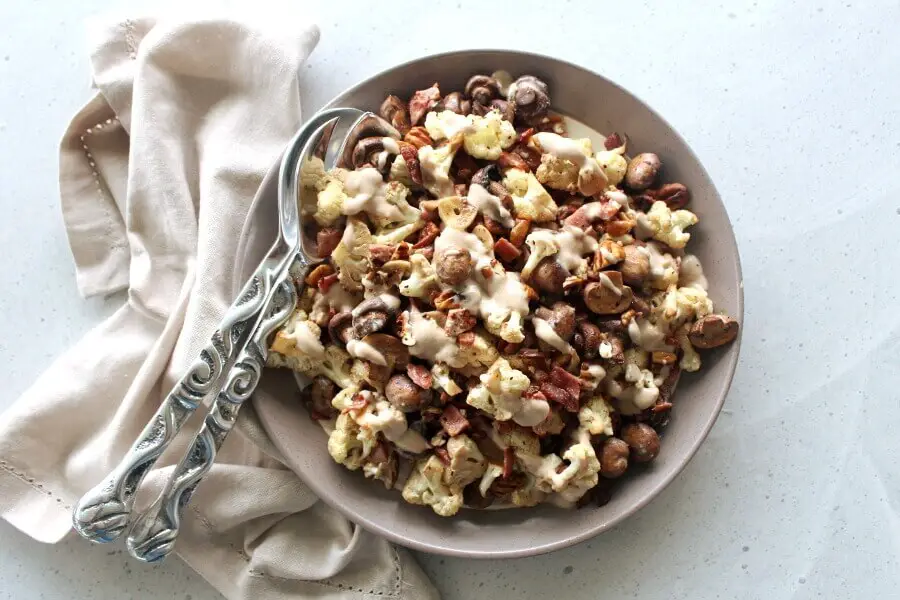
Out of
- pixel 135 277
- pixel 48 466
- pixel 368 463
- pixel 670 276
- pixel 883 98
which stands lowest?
pixel 48 466

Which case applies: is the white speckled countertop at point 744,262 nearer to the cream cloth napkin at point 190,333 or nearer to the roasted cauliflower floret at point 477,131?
the cream cloth napkin at point 190,333

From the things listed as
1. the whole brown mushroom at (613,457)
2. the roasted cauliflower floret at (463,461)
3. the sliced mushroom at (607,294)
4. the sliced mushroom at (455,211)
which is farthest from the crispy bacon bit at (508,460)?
the sliced mushroom at (455,211)

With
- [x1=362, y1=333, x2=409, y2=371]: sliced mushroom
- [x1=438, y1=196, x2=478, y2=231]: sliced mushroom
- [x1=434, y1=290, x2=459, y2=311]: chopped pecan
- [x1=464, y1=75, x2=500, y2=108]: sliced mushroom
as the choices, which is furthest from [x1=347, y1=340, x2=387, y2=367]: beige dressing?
[x1=464, y1=75, x2=500, y2=108]: sliced mushroom

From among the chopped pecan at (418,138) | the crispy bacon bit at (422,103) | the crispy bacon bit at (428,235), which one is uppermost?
the crispy bacon bit at (422,103)

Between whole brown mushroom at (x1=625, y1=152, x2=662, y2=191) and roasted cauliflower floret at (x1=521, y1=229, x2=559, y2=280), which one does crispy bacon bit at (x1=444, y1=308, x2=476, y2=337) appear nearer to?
roasted cauliflower floret at (x1=521, y1=229, x2=559, y2=280)

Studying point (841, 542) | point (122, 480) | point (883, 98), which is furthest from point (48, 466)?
point (883, 98)

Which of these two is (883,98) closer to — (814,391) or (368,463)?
(814,391)
